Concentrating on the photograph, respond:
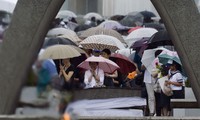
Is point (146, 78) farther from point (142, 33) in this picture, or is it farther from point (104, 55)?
point (142, 33)

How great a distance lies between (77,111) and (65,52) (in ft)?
23.4

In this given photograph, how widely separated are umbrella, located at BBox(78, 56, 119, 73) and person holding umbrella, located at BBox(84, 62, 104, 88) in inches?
3.0

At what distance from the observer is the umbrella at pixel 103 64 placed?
1353 centimetres

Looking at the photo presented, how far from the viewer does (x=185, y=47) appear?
833 centimetres

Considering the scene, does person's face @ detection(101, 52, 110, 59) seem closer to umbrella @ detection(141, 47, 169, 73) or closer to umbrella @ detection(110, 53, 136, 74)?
umbrella @ detection(110, 53, 136, 74)

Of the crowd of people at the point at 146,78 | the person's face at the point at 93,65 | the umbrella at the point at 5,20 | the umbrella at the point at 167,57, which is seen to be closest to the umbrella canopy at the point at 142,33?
the crowd of people at the point at 146,78

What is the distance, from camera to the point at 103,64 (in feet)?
44.9

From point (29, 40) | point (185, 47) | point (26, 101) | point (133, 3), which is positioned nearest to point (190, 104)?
point (185, 47)

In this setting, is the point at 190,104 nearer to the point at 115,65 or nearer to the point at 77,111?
the point at 115,65

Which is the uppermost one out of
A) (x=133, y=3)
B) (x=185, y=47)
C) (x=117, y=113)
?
(x=133, y=3)

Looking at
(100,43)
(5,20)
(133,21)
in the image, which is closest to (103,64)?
(100,43)

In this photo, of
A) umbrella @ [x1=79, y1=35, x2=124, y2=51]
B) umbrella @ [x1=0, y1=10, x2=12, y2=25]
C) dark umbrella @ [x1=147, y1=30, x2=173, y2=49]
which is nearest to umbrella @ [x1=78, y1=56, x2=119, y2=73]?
dark umbrella @ [x1=147, y1=30, x2=173, y2=49]

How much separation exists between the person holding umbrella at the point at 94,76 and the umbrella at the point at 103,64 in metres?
0.08

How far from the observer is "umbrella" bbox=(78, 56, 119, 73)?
13.5 metres
